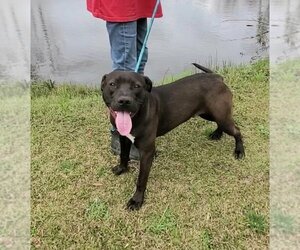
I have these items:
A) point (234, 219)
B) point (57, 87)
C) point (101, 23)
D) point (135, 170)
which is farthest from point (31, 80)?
point (234, 219)

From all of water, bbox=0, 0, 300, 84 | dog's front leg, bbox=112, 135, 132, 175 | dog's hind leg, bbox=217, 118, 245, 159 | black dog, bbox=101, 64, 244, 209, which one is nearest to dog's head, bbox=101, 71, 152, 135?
black dog, bbox=101, 64, 244, 209

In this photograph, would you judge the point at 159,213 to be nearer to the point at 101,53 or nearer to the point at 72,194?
the point at 72,194

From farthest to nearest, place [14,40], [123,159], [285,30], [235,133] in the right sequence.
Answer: [285,30] < [14,40] < [235,133] < [123,159]

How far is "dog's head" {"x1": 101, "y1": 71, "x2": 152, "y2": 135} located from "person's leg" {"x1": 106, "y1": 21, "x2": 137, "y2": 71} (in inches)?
18.7

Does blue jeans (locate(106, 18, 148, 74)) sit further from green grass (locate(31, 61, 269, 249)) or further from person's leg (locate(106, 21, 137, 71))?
green grass (locate(31, 61, 269, 249))

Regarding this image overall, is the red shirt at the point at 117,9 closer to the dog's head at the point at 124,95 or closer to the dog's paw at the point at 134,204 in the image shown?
the dog's head at the point at 124,95

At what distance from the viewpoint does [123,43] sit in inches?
128

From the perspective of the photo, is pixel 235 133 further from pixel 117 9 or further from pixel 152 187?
pixel 117 9

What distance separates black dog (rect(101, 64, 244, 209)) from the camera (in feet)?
9.18

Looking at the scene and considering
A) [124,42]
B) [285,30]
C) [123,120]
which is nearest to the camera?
[123,120]

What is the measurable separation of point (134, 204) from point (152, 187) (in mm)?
262

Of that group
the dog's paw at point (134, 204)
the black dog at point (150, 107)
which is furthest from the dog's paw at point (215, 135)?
the dog's paw at point (134, 204)

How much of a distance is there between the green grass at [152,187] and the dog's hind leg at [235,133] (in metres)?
0.06

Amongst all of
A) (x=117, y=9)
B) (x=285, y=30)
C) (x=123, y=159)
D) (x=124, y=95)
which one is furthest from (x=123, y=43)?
(x=285, y=30)
